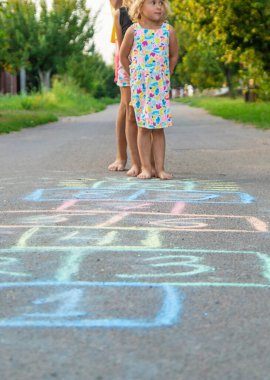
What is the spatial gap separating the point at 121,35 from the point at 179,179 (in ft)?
4.55

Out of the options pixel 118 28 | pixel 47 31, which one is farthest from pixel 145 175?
pixel 47 31

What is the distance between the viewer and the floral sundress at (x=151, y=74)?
7668 millimetres

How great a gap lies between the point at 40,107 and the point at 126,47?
2286 cm

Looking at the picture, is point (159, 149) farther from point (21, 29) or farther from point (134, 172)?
point (21, 29)

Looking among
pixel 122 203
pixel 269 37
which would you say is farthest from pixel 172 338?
pixel 269 37

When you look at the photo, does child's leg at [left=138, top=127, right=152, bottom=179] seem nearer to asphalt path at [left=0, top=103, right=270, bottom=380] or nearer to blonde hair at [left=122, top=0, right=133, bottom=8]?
asphalt path at [left=0, top=103, right=270, bottom=380]

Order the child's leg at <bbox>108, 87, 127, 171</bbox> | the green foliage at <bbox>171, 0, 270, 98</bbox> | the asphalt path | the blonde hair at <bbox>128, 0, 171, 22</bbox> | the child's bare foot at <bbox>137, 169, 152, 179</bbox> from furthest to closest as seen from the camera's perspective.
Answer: the green foliage at <bbox>171, 0, 270, 98</bbox> < the child's leg at <bbox>108, 87, 127, 171</bbox> < the child's bare foot at <bbox>137, 169, 152, 179</bbox> < the blonde hair at <bbox>128, 0, 171, 22</bbox> < the asphalt path

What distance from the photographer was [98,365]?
9.00ft

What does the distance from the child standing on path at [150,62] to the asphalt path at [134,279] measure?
0.57 m

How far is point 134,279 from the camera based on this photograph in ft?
12.5

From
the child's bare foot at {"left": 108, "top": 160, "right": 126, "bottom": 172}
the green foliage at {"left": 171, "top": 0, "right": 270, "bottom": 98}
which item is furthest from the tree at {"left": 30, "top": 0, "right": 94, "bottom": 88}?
the child's bare foot at {"left": 108, "top": 160, "right": 126, "bottom": 172}

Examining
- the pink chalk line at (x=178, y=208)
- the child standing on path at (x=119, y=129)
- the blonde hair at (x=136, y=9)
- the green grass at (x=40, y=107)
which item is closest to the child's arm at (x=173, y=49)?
the blonde hair at (x=136, y=9)

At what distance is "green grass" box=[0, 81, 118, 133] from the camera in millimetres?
19619

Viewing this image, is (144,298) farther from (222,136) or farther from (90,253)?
(222,136)
